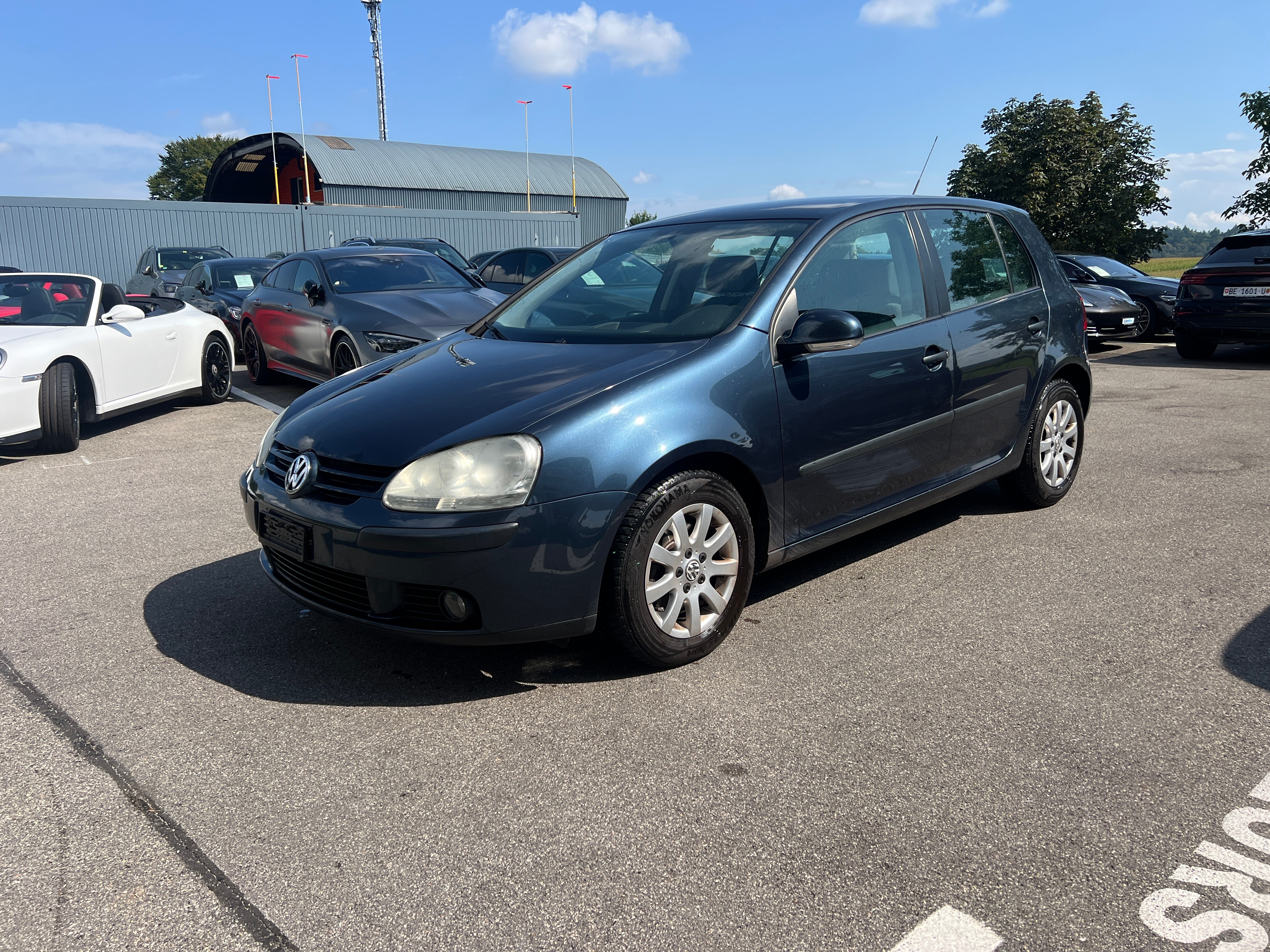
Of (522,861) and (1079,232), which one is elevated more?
(1079,232)

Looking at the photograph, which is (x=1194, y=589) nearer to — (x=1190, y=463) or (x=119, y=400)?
(x=1190, y=463)

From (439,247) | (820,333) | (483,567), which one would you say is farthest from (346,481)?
(439,247)

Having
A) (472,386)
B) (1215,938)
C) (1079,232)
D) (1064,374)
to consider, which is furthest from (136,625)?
(1079,232)

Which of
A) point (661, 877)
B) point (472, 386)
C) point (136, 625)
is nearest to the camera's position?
point (661, 877)

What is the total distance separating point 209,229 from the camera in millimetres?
29406

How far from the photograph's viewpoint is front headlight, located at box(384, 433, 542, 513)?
3.07 meters

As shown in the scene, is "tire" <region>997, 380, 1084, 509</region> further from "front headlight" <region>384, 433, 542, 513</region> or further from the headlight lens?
the headlight lens

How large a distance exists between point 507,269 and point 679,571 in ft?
39.7

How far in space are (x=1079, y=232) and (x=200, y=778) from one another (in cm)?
4024

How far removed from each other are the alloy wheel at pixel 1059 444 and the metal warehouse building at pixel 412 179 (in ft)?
114

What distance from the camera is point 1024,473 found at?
17.1 ft

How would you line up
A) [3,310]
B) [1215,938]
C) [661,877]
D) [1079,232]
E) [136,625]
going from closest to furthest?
[1215,938] → [661,877] → [136,625] → [3,310] → [1079,232]

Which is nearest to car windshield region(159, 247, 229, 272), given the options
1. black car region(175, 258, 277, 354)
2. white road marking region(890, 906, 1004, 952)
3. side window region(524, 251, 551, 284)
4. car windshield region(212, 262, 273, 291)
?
black car region(175, 258, 277, 354)

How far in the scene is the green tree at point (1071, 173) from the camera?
36406mm
